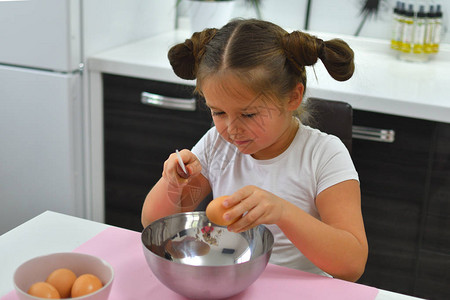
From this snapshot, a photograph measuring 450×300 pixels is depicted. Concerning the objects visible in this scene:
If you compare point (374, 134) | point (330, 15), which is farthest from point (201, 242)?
point (330, 15)

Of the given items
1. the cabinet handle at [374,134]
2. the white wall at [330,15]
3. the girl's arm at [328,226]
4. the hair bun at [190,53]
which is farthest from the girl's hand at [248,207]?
the white wall at [330,15]

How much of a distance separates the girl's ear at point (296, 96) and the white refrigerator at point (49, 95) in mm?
1001

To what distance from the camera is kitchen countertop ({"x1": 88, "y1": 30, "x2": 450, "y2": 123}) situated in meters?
1.68

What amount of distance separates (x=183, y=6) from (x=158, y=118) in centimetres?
70

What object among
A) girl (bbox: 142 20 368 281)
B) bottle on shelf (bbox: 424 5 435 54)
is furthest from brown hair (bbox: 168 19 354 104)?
bottle on shelf (bbox: 424 5 435 54)

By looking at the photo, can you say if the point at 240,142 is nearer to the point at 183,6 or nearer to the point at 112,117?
the point at 112,117

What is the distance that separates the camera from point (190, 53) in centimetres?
125

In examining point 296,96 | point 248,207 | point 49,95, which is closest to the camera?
point 248,207

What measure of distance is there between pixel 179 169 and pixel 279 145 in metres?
0.25

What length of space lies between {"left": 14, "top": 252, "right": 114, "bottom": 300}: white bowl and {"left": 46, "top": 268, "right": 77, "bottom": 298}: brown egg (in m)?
0.02

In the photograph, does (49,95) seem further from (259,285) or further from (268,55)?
(259,285)

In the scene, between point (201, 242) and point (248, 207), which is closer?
point (248, 207)

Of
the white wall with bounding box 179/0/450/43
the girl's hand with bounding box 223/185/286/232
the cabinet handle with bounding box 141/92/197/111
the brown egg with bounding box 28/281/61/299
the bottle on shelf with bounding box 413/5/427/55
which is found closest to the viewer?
the brown egg with bounding box 28/281/61/299

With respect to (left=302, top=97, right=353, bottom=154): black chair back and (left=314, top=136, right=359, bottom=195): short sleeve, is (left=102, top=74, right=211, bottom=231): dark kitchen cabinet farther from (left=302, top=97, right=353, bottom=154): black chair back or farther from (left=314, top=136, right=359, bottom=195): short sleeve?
(left=314, top=136, right=359, bottom=195): short sleeve
